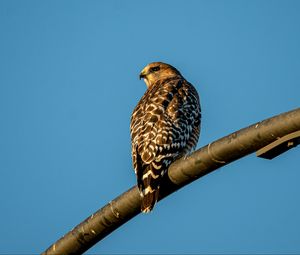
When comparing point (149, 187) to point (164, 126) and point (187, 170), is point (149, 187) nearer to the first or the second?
point (187, 170)

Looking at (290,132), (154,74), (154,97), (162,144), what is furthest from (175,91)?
(290,132)

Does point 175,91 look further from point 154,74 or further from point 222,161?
point 222,161

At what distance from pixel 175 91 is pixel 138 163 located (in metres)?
2.02

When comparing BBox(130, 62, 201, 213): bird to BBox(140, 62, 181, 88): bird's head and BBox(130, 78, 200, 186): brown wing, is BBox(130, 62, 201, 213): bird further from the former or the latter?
BBox(140, 62, 181, 88): bird's head

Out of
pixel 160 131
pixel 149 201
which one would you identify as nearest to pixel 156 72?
pixel 160 131

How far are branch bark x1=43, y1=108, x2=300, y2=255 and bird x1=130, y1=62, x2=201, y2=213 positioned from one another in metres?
0.22

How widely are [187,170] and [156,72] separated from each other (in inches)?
241

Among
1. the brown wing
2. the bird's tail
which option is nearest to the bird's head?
the brown wing

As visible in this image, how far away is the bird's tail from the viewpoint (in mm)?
5062

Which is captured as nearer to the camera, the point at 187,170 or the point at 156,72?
the point at 187,170

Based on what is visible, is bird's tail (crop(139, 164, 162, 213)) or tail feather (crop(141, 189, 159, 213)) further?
bird's tail (crop(139, 164, 162, 213))

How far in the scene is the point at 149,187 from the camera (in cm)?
561

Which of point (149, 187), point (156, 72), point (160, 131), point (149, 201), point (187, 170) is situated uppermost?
point (156, 72)

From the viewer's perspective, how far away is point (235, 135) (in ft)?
14.5
